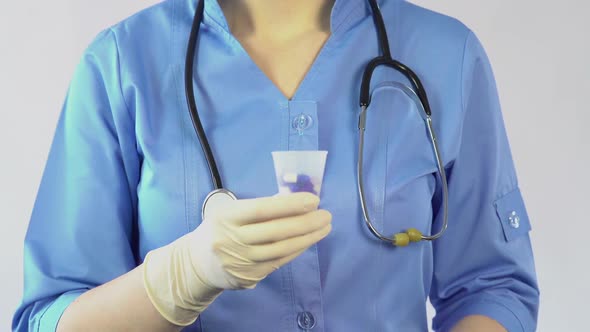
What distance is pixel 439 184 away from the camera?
123 cm

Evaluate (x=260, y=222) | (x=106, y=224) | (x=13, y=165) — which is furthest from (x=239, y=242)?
(x=13, y=165)

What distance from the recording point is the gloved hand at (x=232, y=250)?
36.8 inches

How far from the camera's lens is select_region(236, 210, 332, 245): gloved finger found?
3.06 feet

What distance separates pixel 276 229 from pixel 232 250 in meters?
0.06

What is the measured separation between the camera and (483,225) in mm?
1266

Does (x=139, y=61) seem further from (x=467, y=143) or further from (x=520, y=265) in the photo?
(x=520, y=265)

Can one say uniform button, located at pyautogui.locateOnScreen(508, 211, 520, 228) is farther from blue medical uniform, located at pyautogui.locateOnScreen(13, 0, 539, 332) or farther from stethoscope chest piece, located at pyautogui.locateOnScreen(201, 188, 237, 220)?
stethoscope chest piece, located at pyautogui.locateOnScreen(201, 188, 237, 220)

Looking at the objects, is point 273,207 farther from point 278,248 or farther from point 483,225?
point 483,225

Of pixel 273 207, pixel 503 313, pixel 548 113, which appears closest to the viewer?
pixel 273 207

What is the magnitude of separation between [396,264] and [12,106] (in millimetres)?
937

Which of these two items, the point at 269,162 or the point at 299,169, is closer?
the point at 299,169

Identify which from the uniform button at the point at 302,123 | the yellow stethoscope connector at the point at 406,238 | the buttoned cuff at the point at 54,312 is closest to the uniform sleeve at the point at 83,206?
the buttoned cuff at the point at 54,312

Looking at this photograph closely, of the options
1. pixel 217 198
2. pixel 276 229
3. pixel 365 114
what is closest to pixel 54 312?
pixel 217 198

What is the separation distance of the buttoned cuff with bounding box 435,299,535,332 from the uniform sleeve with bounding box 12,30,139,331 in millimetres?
480
